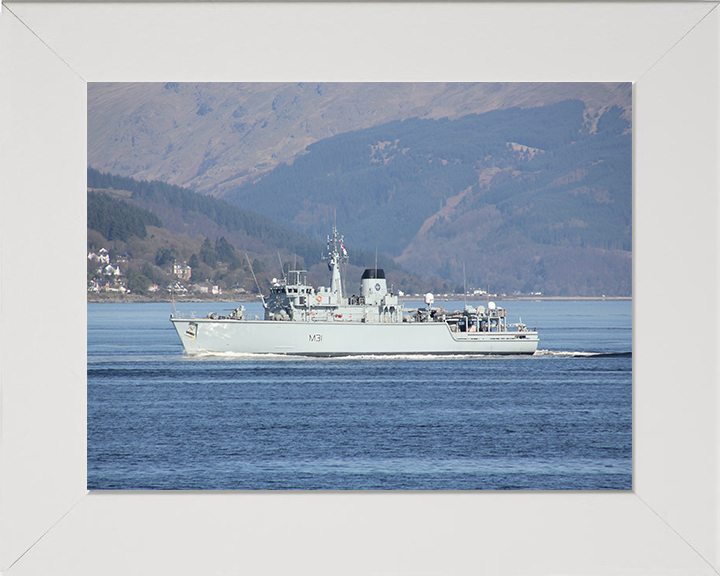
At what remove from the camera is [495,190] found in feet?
365

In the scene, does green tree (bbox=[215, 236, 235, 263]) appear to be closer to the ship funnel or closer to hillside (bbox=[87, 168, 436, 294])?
hillside (bbox=[87, 168, 436, 294])

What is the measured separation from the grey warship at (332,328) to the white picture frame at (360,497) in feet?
64.2

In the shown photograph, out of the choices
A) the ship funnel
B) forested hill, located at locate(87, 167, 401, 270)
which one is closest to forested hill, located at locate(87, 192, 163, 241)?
forested hill, located at locate(87, 167, 401, 270)

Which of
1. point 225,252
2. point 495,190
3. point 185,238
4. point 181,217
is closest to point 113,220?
point 185,238

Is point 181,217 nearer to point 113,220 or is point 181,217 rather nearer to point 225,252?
point 113,220

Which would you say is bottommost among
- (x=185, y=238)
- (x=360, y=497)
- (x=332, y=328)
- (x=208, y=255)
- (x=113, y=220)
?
(x=332, y=328)

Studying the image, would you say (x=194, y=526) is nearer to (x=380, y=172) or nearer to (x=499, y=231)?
(x=499, y=231)

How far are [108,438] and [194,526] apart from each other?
414 inches

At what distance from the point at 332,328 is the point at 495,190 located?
9005 centimetres

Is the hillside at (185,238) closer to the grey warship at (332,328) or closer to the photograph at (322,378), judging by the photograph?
the photograph at (322,378)

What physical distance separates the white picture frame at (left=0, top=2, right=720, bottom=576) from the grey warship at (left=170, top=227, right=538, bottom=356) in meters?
19.6

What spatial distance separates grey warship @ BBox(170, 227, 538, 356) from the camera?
24328 millimetres

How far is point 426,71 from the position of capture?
4.28 meters

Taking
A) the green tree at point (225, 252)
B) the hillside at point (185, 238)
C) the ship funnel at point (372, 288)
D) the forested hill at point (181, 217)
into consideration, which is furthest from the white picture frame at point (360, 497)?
the green tree at point (225, 252)
